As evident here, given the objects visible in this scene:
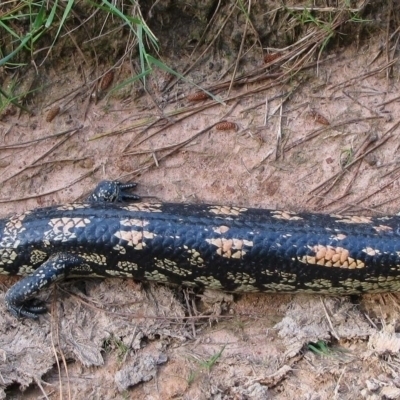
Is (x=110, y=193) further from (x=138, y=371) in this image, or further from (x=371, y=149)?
(x=371, y=149)

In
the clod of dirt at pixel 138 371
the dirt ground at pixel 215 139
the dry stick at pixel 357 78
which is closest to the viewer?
the clod of dirt at pixel 138 371

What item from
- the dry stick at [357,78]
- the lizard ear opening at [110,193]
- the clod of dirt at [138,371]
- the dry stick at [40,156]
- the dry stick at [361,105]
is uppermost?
the dry stick at [357,78]

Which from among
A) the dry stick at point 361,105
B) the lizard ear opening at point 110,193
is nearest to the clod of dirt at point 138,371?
the lizard ear opening at point 110,193

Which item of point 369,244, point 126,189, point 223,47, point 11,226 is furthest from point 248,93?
point 11,226

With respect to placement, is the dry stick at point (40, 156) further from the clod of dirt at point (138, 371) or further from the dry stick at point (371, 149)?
the dry stick at point (371, 149)

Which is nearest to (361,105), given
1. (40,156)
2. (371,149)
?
(371,149)

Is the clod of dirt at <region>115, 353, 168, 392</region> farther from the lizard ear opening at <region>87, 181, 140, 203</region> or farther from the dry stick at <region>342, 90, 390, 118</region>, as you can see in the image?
the dry stick at <region>342, 90, 390, 118</region>

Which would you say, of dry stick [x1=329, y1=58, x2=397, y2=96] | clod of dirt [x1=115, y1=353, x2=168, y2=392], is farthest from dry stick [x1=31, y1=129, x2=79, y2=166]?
dry stick [x1=329, y1=58, x2=397, y2=96]

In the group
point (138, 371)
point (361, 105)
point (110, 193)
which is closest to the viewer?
point (138, 371)

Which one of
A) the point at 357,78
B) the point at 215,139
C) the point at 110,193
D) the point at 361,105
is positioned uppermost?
the point at 357,78

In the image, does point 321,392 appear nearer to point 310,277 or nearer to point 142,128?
point 310,277
